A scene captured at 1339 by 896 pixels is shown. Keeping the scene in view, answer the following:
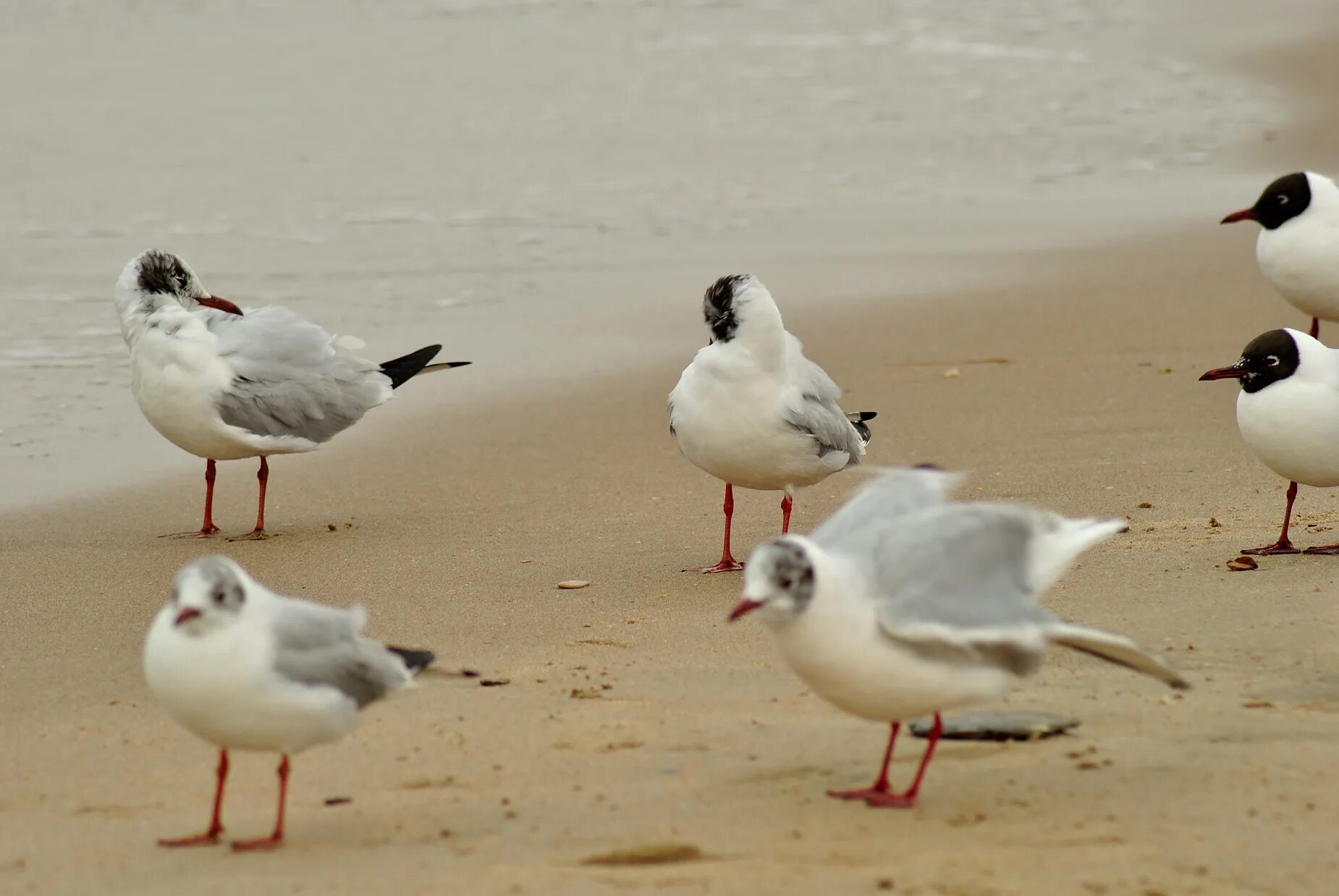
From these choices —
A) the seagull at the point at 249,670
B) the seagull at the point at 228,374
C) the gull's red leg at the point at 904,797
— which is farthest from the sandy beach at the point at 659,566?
the seagull at the point at 228,374

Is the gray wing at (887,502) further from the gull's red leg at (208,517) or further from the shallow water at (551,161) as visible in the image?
the shallow water at (551,161)

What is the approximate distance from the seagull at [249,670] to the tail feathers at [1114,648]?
1646 millimetres

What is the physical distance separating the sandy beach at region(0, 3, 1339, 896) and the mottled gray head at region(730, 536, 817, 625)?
54cm

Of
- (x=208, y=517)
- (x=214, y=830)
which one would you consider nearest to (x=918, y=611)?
(x=214, y=830)

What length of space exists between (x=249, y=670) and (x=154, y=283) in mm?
4822

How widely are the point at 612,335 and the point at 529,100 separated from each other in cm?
857

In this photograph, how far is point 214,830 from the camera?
4.18 meters

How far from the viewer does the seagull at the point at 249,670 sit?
3955 mm

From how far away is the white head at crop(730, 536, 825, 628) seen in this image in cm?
397

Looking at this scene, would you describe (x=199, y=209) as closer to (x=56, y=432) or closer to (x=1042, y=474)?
(x=56, y=432)

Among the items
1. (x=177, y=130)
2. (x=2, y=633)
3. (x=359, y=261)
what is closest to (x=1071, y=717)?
(x=2, y=633)

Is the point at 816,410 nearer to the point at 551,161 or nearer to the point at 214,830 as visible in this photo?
the point at 214,830

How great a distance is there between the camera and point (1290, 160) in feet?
52.6

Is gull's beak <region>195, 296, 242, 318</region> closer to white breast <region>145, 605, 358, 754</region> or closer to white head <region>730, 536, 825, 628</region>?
white breast <region>145, 605, 358, 754</region>
